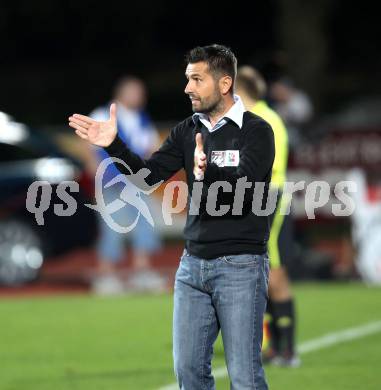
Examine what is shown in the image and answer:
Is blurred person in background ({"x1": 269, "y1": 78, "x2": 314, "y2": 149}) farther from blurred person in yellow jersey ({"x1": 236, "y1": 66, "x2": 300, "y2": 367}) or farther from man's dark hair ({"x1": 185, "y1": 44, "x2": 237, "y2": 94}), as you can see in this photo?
man's dark hair ({"x1": 185, "y1": 44, "x2": 237, "y2": 94})

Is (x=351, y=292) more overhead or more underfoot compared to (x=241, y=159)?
more underfoot

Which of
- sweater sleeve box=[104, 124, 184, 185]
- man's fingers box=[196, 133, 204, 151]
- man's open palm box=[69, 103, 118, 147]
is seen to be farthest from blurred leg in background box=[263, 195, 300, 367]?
man's fingers box=[196, 133, 204, 151]

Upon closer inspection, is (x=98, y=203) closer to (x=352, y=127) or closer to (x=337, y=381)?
(x=352, y=127)

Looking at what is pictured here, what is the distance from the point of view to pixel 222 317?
6.61 meters

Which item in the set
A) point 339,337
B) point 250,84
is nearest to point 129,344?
point 339,337

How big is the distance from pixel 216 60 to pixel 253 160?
1.97ft

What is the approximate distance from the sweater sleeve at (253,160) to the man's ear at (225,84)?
22 centimetres

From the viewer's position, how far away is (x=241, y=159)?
643cm

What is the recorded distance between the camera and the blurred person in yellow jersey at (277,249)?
952 centimetres

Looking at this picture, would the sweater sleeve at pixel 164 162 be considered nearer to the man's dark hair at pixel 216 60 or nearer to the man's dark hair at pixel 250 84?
the man's dark hair at pixel 216 60

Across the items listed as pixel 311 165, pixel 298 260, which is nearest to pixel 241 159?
pixel 298 260

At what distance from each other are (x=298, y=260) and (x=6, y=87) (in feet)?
73.2

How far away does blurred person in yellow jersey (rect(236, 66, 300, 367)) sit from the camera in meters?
9.52

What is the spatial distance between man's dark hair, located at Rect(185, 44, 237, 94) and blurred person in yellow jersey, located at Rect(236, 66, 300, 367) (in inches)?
111
